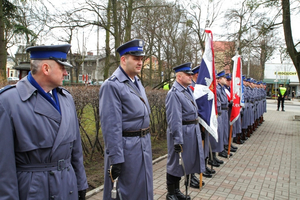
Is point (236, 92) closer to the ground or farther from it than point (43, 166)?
farther from it

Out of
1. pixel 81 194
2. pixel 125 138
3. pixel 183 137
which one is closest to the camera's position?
pixel 81 194

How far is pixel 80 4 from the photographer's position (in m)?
10.8

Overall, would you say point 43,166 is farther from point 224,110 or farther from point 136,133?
point 224,110

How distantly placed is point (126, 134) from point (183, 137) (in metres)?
1.63

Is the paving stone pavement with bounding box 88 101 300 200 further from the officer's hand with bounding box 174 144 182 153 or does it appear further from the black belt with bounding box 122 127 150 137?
the black belt with bounding box 122 127 150 137

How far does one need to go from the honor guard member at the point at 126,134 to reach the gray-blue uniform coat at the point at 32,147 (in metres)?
0.63

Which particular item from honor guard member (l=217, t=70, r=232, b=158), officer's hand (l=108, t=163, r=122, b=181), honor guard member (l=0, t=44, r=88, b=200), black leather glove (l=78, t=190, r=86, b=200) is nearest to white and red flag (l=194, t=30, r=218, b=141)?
honor guard member (l=217, t=70, r=232, b=158)

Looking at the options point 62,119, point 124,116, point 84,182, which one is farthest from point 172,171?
point 62,119

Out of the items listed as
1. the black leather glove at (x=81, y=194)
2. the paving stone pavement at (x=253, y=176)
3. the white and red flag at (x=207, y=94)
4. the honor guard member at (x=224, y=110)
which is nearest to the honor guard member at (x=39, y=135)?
the black leather glove at (x=81, y=194)

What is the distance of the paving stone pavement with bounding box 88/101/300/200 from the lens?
14.9 feet

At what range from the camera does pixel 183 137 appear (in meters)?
4.19

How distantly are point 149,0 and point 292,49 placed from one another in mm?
7964

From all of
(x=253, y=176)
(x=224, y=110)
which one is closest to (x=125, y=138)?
(x=253, y=176)

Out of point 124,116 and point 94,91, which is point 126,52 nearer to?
point 124,116
